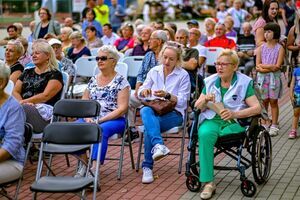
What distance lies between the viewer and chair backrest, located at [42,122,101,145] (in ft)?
22.7

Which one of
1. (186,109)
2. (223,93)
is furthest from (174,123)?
(223,93)

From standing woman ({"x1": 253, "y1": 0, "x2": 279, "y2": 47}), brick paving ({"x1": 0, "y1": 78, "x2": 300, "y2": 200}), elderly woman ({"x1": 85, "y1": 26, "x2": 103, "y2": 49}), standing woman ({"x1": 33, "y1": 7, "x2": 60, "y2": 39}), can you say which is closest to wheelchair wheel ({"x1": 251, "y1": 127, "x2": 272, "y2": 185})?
brick paving ({"x1": 0, "y1": 78, "x2": 300, "y2": 200})

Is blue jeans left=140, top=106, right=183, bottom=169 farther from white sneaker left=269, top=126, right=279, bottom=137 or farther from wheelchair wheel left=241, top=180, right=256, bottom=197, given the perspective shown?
white sneaker left=269, top=126, right=279, bottom=137

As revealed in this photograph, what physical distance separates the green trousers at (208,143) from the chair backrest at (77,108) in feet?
3.70

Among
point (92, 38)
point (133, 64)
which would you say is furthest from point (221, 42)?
point (133, 64)

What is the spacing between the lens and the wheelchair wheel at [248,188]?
7332mm

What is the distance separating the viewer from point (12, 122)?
669cm

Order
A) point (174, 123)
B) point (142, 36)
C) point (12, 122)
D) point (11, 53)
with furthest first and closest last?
point (142, 36)
point (11, 53)
point (174, 123)
point (12, 122)

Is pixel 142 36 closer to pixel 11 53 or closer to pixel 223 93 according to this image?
pixel 11 53

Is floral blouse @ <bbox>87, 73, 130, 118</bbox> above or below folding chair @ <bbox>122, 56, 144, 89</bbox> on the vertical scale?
above

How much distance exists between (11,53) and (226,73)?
3.11m

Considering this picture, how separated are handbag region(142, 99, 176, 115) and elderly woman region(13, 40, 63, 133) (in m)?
1.11

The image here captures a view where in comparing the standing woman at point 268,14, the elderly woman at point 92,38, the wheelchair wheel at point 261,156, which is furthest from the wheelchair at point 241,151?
the elderly woman at point 92,38

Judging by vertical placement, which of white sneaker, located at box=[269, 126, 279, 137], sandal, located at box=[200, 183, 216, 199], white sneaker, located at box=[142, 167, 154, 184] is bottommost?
white sneaker, located at box=[269, 126, 279, 137]
